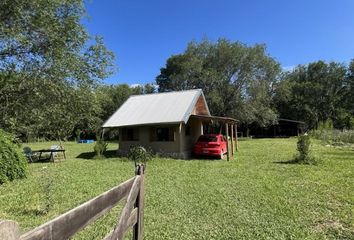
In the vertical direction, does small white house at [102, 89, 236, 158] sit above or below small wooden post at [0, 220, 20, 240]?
above

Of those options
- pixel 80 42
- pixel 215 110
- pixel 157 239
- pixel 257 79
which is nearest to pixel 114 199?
pixel 157 239

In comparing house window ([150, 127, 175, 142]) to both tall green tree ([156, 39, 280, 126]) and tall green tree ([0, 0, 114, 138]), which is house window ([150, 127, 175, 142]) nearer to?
tall green tree ([0, 0, 114, 138])

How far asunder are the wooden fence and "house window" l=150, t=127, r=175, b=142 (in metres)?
15.9

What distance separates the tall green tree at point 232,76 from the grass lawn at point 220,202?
27728 mm

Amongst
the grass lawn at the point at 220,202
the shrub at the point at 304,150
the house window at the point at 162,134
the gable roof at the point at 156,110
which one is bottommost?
the grass lawn at the point at 220,202

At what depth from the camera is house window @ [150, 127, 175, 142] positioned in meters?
20.4

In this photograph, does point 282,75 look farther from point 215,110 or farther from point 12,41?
point 12,41

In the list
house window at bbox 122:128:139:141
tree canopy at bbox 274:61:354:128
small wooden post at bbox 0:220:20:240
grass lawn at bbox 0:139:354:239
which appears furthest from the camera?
tree canopy at bbox 274:61:354:128

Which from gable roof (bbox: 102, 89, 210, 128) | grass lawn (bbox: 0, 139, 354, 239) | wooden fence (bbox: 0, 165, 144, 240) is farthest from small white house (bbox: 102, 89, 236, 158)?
wooden fence (bbox: 0, 165, 144, 240)

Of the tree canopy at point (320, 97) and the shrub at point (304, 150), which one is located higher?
the tree canopy at point (320, 97)

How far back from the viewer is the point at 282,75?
48.4 meters

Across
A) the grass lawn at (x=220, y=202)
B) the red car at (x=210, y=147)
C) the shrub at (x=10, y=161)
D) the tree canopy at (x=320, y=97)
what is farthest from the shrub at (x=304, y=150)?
the tree canopy at (x=320, y=97)

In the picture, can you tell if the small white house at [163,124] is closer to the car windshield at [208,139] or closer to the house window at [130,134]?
the house window at [130,134]

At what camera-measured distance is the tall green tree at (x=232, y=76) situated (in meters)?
40.6
